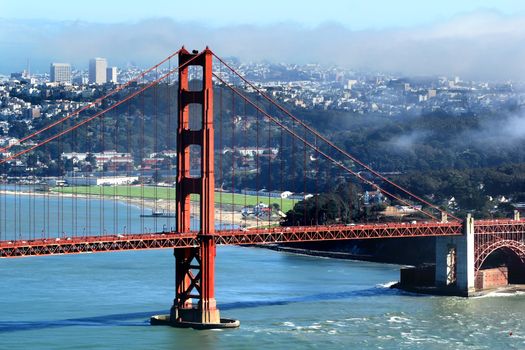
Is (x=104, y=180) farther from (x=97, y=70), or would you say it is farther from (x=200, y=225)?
(x=97, y=70)

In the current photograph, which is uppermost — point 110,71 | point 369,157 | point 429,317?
point 110,71

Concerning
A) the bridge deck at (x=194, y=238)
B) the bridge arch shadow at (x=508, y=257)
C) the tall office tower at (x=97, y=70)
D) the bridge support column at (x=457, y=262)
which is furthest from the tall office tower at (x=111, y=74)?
the bridge deck at (x=194, y=238)

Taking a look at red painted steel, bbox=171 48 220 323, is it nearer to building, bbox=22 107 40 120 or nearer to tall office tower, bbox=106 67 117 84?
building, bbox=22 107 40 120

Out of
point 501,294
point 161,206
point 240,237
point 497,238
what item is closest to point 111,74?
point 161,206

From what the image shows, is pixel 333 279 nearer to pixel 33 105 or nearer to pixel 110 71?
pixel 33 105

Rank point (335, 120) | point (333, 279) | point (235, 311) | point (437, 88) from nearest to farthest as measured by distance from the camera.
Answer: point (235, 311) → point (333, 279) → point (335, 120) → point (437, 88)

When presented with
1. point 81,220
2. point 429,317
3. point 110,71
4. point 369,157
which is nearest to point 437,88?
point 110,71

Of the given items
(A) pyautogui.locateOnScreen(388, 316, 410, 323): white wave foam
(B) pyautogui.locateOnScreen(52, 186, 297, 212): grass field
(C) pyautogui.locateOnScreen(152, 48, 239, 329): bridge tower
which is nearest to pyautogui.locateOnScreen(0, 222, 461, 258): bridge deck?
(C) pyautogui.locateOnScreen(152, 48, 239, 329): bridge tower

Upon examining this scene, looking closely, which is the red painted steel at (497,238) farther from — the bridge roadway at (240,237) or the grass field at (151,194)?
the grass field at (151,194)
